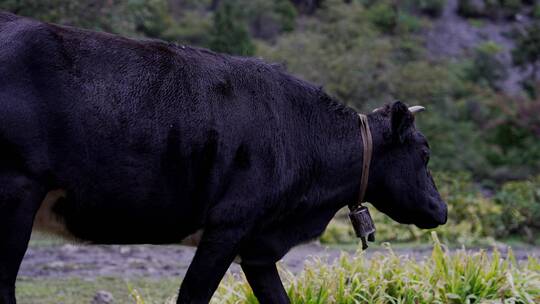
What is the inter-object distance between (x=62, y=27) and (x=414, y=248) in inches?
401

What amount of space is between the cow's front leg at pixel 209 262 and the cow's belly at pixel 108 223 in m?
0.15

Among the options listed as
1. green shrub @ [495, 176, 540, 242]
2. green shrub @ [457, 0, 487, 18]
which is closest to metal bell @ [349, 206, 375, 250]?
green shrub @ [495, 176, 540, 242]

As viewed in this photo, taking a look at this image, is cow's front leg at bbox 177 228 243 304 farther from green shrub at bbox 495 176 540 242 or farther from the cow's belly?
green shrub at bbox 495 176 540 242

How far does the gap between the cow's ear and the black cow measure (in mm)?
11

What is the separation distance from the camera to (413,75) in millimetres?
22203

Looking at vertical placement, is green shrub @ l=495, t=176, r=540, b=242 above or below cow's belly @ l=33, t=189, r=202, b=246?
below

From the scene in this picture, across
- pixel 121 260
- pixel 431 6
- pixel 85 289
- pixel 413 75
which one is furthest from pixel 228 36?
pixel 431 6

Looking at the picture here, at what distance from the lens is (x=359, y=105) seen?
21.0 metres

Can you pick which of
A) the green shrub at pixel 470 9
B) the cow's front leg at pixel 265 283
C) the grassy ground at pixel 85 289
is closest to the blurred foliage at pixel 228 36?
the grassy ground at pixel 85 289

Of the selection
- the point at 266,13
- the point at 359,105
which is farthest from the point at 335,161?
the point at 266,13

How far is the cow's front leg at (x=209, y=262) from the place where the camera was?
14.9 feet

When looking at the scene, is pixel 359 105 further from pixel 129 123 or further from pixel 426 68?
pixel 129 123

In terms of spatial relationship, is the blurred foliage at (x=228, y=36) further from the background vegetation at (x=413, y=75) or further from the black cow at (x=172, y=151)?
the black cow at (x=172, y=151)

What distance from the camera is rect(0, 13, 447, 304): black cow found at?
13.0 feet
